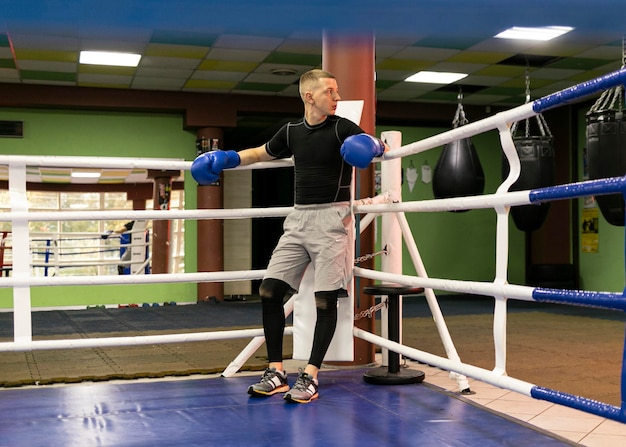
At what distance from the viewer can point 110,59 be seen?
684 centimetres

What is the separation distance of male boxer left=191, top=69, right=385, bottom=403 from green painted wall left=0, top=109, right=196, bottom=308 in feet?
20.1

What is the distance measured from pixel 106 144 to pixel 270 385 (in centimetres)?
661

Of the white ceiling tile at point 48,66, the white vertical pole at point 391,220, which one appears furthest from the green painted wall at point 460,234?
the white vertical pole at point 391,220

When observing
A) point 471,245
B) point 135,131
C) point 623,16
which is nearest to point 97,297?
point 135,131

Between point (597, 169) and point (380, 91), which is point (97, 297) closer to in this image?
point (380, 91)

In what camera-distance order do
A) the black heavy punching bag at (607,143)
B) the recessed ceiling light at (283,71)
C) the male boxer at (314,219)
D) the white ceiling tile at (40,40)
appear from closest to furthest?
the white ceiling tile at (40,40)
the male boxer at (314,219)
the black heavy punching bag at (607,143)
the recessed ceiling light at (283,71)

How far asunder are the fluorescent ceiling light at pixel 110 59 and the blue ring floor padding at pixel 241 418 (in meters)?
4.50

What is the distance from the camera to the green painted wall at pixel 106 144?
27.0ft

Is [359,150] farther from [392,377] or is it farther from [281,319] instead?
[392,377]

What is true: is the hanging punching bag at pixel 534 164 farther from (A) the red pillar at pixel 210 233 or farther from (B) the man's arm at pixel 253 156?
(B) the man's arm at pixel 253 156

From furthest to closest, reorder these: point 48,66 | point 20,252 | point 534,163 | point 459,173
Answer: point 459,173, point 48,66, point 534,163, point 20,252

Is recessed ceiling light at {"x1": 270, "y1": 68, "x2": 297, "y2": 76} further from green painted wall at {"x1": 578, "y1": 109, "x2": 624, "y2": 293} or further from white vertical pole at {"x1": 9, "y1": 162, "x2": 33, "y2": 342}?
white vertical pole at {"x1": 9, "y1": 162, "x2": 33, "y2": 342}

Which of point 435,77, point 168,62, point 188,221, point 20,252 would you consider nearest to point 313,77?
point 20,252

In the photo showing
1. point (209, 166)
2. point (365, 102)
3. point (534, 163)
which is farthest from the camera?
point (534, 163)
